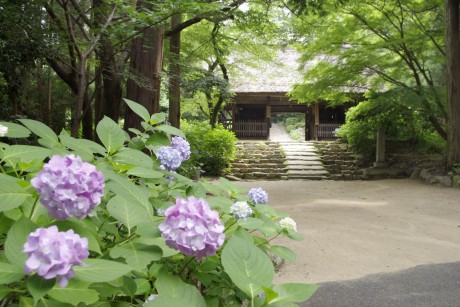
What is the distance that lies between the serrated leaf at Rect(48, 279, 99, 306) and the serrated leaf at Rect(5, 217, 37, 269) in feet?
0.26

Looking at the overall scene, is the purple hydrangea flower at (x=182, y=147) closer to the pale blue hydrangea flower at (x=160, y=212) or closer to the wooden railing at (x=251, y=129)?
the pale blue hydrangea flower at (x=160, y=212)

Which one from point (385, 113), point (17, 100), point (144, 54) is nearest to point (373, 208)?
point (144, 54)

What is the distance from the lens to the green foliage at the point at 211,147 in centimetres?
1199

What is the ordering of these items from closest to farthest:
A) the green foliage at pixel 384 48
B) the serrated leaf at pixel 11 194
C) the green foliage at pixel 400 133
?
the serrated leaf at pixel 11 194
the green foliage at pixel 384 48
the green foliage at pixel 400 133

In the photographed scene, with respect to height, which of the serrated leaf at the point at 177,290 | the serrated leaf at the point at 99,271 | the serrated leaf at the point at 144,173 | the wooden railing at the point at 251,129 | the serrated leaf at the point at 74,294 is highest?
the wooden railing at the point at 251,129

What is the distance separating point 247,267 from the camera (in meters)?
0.86

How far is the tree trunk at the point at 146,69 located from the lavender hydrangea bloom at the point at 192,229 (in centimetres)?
430

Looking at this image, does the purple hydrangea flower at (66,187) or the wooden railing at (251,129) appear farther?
the wooden railing at (251,129)

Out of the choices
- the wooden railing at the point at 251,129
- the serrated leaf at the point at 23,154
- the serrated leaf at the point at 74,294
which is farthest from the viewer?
the wooden railing at the point at 251,129

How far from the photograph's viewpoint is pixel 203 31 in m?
12.0

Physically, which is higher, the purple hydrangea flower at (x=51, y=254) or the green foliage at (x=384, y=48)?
the green foliage at (x=384, y=48)

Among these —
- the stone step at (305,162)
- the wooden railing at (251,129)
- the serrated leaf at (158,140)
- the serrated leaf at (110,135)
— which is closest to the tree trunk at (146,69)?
the serrated leaf at (158,140)

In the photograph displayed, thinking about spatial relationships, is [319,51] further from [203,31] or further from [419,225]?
[419,225]

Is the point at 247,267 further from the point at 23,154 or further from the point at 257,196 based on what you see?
the point at 257,196
